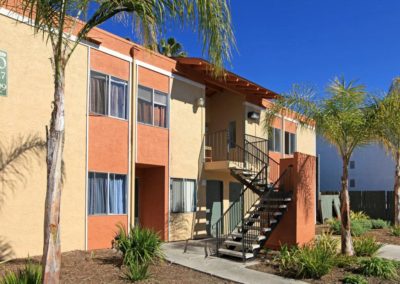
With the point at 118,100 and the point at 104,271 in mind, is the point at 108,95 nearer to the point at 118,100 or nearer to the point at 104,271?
the point at 118,100

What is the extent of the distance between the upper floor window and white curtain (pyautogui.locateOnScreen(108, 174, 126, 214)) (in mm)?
1893

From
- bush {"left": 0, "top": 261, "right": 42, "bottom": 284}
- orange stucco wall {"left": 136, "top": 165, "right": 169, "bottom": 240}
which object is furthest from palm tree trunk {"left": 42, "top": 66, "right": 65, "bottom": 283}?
orange stucco wall {"left": 136, "top": 165, "right": 169, "bottom": 240}

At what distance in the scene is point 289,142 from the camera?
2448 centimetres

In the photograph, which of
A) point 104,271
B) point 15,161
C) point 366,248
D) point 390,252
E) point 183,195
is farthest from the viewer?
Answer: point 183,195

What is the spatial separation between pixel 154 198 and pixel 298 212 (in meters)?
5.01

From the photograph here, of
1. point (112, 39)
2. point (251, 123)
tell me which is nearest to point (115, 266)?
point (112, 39)

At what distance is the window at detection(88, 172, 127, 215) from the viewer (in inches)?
527

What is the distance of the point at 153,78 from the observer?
51.5 feet

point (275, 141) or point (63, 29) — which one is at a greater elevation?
point (63, 29)

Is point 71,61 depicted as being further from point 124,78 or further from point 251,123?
point 251,123

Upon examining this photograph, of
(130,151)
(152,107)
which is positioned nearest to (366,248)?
(130,151)

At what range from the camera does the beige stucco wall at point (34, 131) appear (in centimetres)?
1116

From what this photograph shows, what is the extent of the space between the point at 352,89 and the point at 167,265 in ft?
21.6

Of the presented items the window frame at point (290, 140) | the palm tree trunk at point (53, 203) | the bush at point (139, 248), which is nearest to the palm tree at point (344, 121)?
the bush at point (139, 248)
